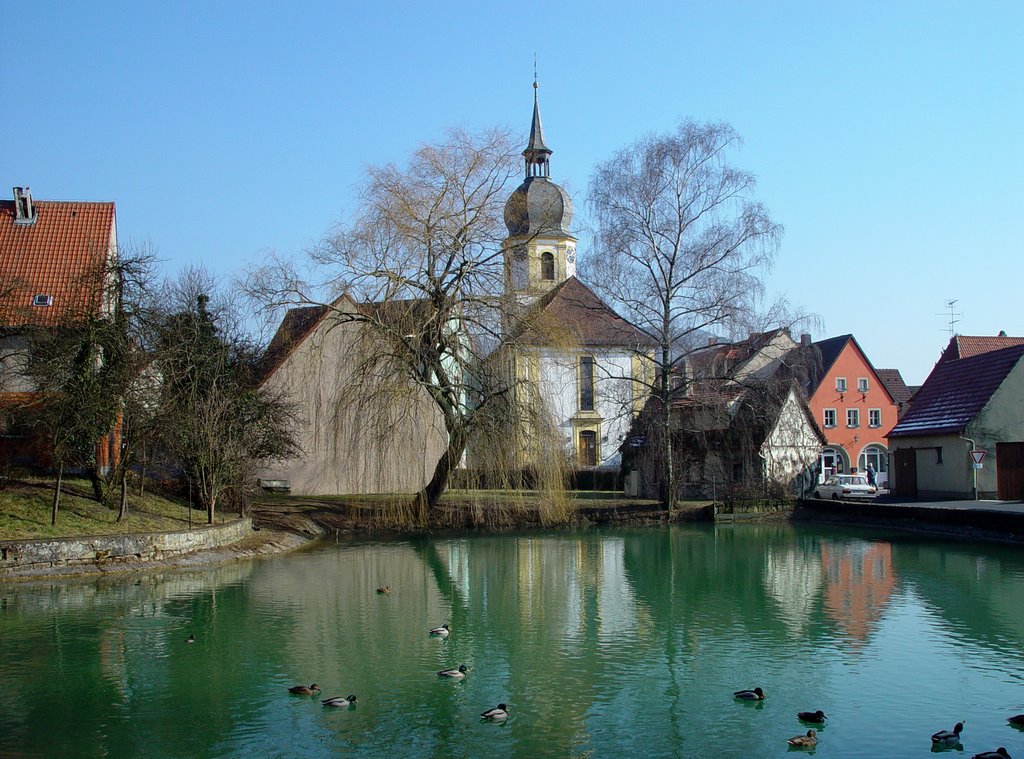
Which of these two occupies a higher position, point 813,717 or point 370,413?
point 370,413

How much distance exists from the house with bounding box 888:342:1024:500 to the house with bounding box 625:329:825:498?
147 inches

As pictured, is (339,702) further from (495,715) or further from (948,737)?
(948,737)

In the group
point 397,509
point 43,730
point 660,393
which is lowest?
point 43,730

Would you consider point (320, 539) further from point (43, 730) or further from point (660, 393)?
point (43, 730)

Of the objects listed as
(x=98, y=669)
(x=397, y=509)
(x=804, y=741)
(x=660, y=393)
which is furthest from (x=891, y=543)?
(x=98, y=669)

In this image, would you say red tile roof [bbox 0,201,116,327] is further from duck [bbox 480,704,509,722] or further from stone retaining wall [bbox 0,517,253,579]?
duck [bbox 480,704,509,722]

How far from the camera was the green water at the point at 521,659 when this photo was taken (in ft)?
31.2

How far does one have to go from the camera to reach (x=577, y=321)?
3078cm

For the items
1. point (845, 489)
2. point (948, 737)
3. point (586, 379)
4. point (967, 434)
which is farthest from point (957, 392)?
point (948, 737)

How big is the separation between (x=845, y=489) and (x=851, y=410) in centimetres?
1658

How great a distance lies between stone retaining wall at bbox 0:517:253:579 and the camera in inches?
760

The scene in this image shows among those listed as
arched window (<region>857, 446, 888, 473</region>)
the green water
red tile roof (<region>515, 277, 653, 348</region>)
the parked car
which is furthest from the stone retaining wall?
arched window (<region>857, 446, 888, 473</region>)

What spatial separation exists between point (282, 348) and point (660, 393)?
1316 cm

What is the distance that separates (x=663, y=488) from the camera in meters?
36.5
